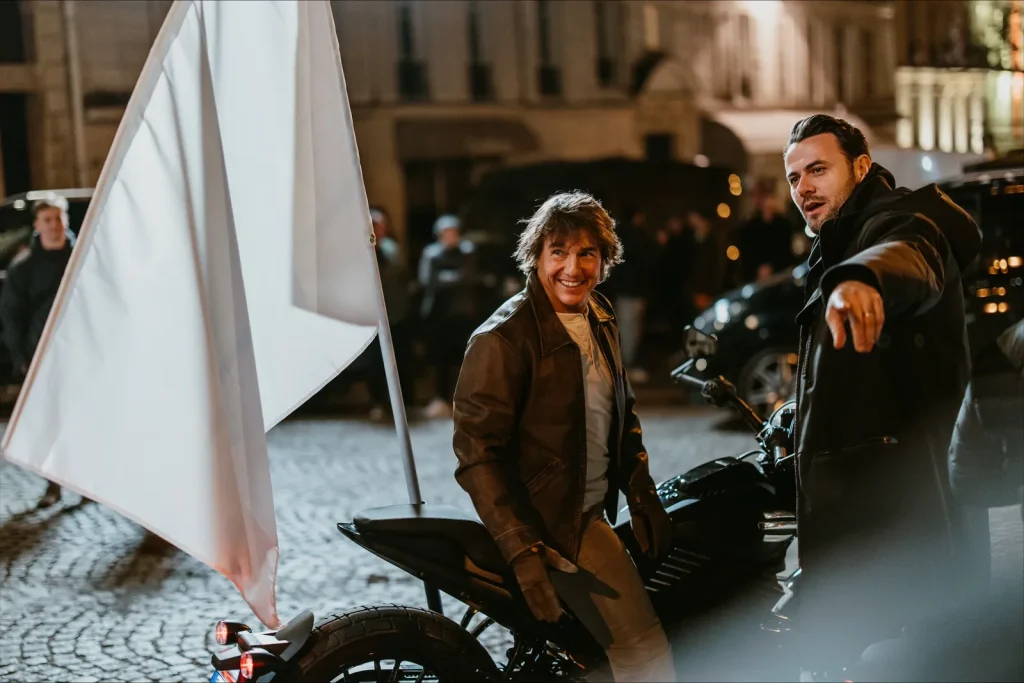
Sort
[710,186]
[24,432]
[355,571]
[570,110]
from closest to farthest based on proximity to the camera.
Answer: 1. [24,432]
2. [355,571]
3. [710,186]
4. [570,110]

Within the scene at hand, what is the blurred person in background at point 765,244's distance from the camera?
12.3 metres

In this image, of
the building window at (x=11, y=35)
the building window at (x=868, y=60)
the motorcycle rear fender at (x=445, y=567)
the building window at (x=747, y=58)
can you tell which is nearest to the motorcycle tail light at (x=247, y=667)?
the motorcycle rear fender at (x=445, y=567)

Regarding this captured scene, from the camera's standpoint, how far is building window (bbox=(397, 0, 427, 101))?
24.8 meters

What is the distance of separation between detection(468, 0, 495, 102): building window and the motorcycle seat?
918 inches

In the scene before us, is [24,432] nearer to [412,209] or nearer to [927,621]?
[927,621]

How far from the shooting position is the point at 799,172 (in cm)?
332

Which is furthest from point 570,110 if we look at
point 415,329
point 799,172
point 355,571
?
point 799,172

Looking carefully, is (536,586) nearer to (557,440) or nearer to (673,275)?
(557,440)

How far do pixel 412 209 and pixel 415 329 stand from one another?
39.4 ft

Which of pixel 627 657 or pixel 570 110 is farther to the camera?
pixel 570 110

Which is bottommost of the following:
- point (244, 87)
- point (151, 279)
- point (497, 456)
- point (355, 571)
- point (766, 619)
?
point (355, 571)

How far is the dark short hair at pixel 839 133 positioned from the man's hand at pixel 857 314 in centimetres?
71

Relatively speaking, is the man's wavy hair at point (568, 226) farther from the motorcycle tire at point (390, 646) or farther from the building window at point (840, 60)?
the building window at point (840, 60)

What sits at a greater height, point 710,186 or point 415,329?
point 710,186
